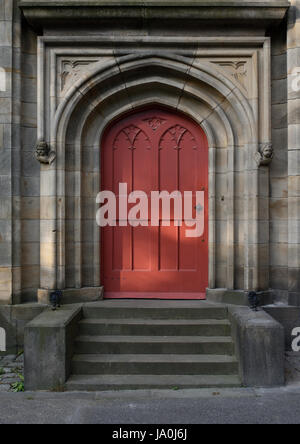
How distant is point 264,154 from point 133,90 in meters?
2.14

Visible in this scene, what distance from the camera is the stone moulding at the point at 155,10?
4750 mm

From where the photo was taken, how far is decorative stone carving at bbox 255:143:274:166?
4.89m

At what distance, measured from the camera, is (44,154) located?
4953 millimetres

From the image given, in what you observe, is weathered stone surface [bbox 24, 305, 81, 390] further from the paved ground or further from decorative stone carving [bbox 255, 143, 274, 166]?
decorative stone carving [bbox 255, 143, 274, 166]

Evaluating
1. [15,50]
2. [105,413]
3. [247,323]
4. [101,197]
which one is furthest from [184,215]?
[15,50]

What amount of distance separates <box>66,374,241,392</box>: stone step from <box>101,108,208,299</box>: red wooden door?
4.89 feet

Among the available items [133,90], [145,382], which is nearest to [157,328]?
[145,382]

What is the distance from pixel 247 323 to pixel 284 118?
295 centimetres

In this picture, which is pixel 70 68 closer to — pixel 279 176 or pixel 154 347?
pixel 279 176

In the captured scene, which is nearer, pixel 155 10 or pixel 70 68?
pixel 155 10

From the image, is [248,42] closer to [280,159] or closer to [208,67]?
[208,67]

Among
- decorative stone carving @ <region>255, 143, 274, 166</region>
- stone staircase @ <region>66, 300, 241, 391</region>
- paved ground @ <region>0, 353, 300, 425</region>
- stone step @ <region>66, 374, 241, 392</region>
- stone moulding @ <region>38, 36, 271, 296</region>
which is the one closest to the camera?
paved ground @ <region>0, 353, 300, 425</region>

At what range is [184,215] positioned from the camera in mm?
5383

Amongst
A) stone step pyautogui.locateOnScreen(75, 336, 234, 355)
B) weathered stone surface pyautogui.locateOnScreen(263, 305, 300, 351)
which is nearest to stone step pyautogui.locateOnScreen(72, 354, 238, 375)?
stone step pyautogui.locateOnScreen(75, 336, 234, 355)
